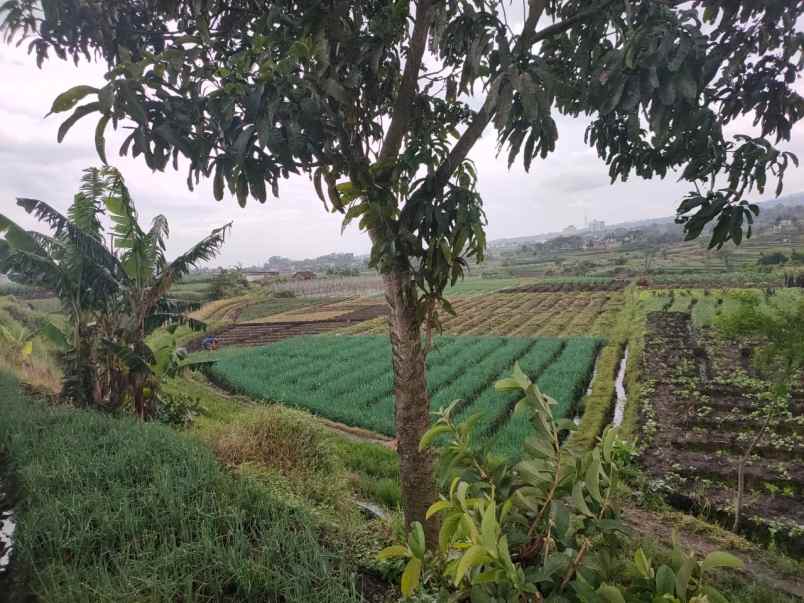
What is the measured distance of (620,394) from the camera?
35.1 ft

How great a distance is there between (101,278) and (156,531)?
5314 millimetres

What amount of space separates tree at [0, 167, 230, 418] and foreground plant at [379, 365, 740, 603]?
6406mm

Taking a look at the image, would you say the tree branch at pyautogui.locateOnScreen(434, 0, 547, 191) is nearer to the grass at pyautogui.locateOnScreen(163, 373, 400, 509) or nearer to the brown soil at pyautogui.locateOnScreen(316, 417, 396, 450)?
the grass at pyautogui.locateOnScreen(163, 373, 400, 509)

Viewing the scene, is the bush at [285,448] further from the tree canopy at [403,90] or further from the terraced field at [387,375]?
the tree canopy at [403,90]

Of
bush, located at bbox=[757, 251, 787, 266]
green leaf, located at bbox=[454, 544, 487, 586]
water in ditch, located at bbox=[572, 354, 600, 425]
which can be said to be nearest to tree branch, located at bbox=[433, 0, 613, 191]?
green leaf, located at bbox=[454, 544, 487, 586]

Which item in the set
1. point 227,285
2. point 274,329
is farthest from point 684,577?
point 227,285

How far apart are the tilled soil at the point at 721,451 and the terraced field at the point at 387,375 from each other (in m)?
1.85

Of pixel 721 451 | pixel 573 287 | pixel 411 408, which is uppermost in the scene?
pixel 411 408

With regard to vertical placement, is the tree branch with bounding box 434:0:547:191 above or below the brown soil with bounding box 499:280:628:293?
above

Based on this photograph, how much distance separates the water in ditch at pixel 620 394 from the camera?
29.6ft

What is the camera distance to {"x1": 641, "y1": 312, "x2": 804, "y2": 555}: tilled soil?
5.27m

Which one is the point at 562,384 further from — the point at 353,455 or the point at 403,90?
the point at 403,90

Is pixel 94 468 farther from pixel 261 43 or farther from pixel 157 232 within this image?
pixel 157 232

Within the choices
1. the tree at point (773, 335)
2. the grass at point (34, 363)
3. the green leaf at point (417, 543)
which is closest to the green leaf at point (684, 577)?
the green leaf at point (417, 543)
